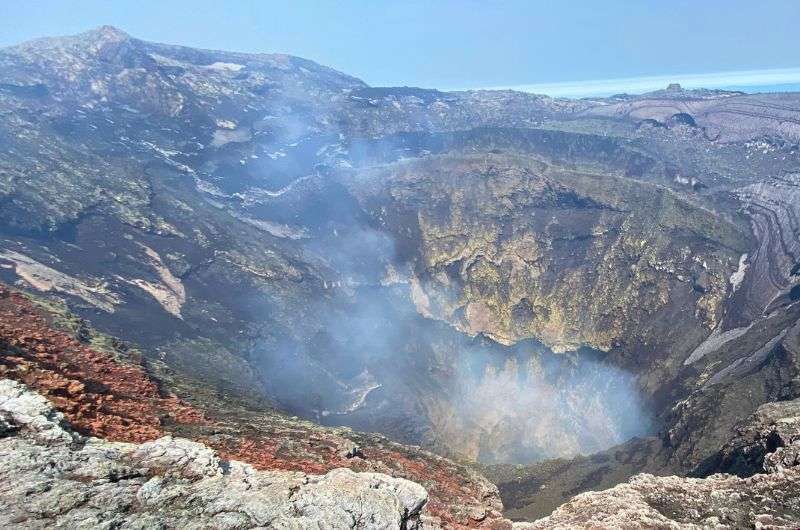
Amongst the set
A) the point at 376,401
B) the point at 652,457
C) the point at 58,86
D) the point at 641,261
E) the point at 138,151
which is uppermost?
the point at 58,86

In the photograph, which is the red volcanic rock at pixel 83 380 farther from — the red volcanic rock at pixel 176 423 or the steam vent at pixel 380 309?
the steam vent at pixel 380 309

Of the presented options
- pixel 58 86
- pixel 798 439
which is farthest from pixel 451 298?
pixel 58 86

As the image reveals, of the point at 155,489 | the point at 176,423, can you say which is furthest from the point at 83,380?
the point at 155,489

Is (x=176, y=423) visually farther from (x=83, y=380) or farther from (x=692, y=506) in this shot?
(x=692, y=506)

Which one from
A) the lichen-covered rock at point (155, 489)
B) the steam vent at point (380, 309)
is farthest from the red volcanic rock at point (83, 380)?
the lichen-covered rock at point (155, 489)

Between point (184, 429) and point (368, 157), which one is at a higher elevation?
point (368, 157)

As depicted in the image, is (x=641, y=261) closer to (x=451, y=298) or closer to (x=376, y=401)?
(x=451, y=298)

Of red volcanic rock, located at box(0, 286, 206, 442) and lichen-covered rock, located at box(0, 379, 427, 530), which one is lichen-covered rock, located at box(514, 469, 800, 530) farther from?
red volcanic rock, located at box(0, 286, 206, 442)
